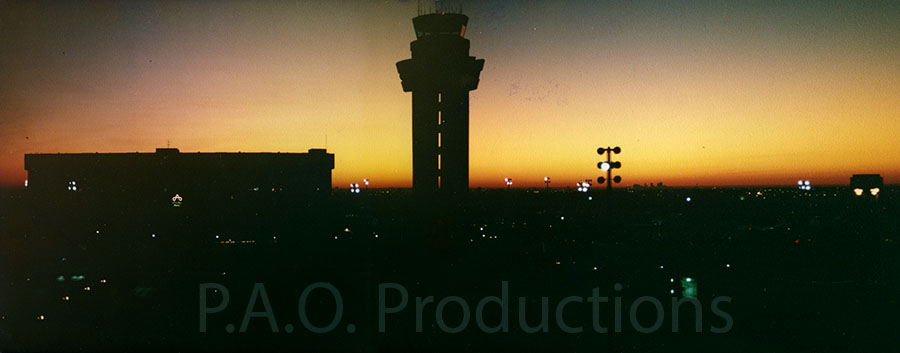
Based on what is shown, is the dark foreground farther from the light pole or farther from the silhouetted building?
the silhouetted building

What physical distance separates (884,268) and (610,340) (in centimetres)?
2842

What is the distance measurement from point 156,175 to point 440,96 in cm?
4276

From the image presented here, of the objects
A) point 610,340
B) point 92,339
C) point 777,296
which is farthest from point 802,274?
point 92,339

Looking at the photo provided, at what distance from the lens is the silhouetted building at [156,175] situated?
2692 inches

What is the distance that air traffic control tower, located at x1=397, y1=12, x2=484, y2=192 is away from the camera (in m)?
48.7

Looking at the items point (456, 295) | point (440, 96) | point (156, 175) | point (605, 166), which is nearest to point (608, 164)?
point (605, 166)

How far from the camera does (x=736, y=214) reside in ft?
352

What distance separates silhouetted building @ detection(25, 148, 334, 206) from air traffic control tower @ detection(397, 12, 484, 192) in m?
30.3

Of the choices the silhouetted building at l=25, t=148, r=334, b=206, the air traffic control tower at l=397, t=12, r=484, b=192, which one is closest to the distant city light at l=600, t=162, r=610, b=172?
the air traffic control tower at l=397, t=12, r=484, b=192

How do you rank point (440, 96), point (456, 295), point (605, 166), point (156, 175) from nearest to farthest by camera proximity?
point (605, 166)
point (456, 295)
point (440, 96)
point (156, 175)

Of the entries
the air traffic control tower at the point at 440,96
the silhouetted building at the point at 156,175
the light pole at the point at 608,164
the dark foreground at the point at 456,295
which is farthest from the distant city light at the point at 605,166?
the silhouetted building at the point at 156,175

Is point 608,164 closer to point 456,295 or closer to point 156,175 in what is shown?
point 456,295

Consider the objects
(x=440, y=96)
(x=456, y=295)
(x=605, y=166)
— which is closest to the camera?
(x=605, y=166)

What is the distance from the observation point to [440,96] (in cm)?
5100
